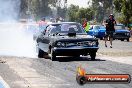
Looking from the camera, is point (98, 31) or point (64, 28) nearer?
point (64, 28)

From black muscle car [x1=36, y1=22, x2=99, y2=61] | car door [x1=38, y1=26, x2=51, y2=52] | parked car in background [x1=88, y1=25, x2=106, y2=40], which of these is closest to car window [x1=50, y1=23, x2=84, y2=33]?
black muscle car [x1=36, y1=22, x2=99, y2=61]

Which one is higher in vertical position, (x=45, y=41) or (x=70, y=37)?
(x=70, y=37)

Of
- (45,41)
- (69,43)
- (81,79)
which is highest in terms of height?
(81,79)

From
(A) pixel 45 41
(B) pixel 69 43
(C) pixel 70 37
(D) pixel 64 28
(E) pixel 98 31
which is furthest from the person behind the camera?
(E) pixel 98 31

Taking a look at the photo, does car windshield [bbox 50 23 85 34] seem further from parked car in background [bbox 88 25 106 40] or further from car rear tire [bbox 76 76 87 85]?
parked car in background [bbox 88 25 106 40]

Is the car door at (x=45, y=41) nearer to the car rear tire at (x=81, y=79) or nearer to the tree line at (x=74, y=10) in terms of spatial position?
the car rear tire at (x=81, y=79)

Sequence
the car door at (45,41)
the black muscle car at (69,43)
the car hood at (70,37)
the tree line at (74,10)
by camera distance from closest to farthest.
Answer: the black muscle car at (69,43) < the car hood at (70,37) < the car door at (45,41) < the tree line at (74,10)

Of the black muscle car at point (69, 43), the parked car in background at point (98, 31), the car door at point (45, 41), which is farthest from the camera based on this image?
the parked car in background at point (98, 31)

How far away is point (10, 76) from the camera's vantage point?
9.99m

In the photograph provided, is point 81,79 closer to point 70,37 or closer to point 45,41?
point 70,37

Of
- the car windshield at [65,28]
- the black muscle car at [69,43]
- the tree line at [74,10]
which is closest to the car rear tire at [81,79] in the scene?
the black muscle car at [69,43]

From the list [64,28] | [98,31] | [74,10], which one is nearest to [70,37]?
[64,28]

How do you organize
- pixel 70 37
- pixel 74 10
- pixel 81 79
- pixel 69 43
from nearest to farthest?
pixel 81 79, pixel 69 43, pixel 70 37, pixel 74 10

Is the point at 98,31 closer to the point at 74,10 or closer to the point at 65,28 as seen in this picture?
the point at 65,28
